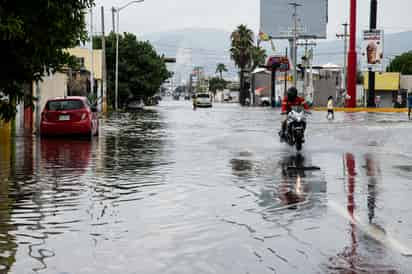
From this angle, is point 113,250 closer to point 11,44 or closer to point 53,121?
point 11,44

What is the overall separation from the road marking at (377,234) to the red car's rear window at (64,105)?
17921mm

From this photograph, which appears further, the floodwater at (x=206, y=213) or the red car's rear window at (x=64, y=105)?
the red car's rear window at (x=64, y=105)

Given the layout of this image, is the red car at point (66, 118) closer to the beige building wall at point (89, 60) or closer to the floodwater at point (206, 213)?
the floodwater at point (206, 213)

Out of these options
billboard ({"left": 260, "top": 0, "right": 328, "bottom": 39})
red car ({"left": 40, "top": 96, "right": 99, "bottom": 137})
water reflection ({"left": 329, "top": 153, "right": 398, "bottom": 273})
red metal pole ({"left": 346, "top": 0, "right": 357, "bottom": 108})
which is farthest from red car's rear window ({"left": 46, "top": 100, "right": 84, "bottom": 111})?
billboard ({"left": 260, "top": 0, "right": 328, "bottom": 39})

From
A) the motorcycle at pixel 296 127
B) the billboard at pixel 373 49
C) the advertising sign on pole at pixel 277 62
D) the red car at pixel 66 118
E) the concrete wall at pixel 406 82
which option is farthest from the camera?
the concrete wall at pixel 406 82

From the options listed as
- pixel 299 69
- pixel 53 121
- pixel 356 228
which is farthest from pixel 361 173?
pixel 299 69

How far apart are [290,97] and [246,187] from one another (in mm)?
9514

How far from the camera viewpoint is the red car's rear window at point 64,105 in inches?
1062

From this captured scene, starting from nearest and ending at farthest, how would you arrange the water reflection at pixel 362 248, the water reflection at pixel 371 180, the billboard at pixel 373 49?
the water reflection at pixel 362 248, the water reflection at pixel 371 180, the billboard at pixel 373 49

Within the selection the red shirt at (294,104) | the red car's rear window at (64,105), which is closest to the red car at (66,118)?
the red car's rear window at (64,105)

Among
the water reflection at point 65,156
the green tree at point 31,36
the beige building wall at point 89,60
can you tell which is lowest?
the water reflection at point 65,156

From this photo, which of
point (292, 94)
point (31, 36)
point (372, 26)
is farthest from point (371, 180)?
point (372, 26)

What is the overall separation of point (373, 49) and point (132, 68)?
1039 inches

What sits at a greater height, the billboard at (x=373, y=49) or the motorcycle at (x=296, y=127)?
the billboard at (x=373, y=49)
